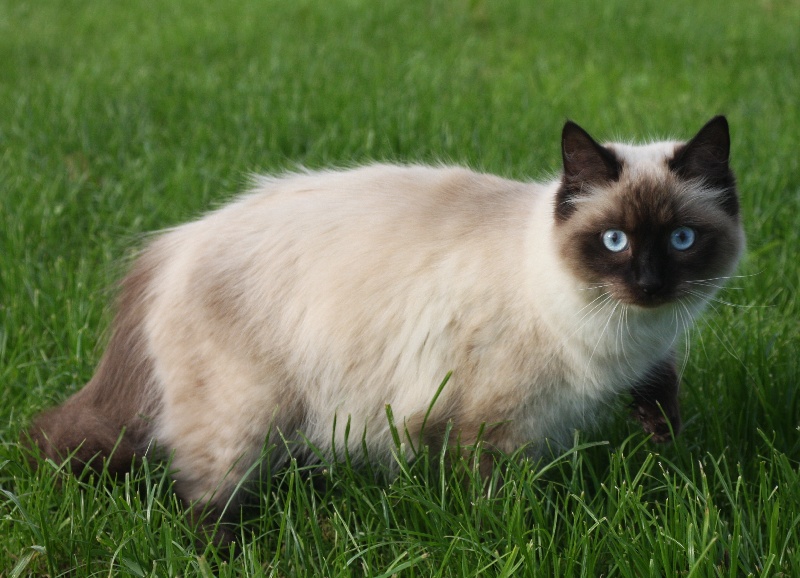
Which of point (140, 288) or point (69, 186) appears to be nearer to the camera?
point (140, 288)

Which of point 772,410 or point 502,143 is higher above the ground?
point 502,143

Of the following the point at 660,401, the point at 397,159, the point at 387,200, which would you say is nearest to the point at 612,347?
the point at 660,401

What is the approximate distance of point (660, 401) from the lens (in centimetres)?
282

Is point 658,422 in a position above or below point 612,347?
below

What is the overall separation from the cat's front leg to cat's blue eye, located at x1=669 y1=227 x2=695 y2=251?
493 mm

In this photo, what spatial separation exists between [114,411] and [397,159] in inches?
93.0

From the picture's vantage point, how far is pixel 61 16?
880cm

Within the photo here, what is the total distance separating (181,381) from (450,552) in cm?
101

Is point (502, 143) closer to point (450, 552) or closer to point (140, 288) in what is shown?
point (140, 288)

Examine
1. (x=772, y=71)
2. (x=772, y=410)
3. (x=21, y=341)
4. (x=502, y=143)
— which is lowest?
(x=21, y=341)

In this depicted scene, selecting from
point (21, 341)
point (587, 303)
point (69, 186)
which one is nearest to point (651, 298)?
point (587, 303)

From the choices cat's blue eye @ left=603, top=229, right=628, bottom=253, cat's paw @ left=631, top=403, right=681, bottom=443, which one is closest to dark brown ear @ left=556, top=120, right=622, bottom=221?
cat's blue eye @ left=603, top=229, right=628, bottom=253

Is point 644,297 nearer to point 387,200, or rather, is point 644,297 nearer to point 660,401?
point 660,401

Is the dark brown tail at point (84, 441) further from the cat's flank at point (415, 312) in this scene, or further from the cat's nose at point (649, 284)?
the cat's nose at point (649, 284)
